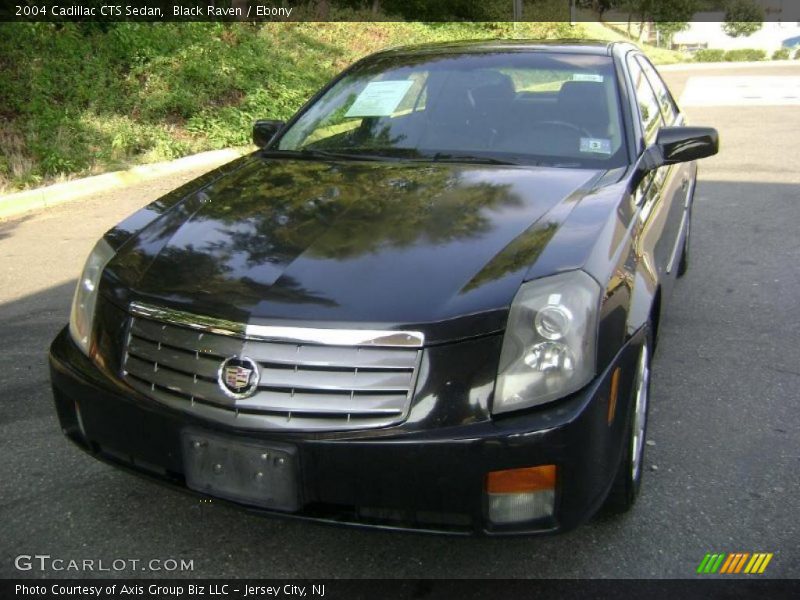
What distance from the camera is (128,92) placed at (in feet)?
36.7

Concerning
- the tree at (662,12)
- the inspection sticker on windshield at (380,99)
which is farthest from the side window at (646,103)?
the tree at (662,12)

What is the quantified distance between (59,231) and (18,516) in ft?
14.9

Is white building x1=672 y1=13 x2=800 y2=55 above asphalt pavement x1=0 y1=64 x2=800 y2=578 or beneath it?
beneath

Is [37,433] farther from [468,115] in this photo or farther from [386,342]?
[468,115]

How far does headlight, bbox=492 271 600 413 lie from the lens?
2307 millimetres

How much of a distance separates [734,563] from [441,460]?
1110 millimetres

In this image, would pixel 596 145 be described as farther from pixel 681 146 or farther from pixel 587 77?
pixel 587 77

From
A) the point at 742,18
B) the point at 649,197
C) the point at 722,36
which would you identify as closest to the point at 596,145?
the point at 649,197

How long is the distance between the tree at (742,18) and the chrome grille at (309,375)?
6694cm

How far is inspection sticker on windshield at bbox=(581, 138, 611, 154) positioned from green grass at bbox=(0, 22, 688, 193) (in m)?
6.16

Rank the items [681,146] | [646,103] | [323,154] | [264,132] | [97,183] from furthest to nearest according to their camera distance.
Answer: [97,183], [264,132], [646,103], [323,154], [681,146]

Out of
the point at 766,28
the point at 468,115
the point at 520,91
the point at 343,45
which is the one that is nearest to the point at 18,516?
the point at 468,115

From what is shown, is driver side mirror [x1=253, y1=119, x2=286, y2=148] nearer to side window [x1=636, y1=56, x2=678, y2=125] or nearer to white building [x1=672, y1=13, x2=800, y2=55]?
side window [x1=636, y1=56, x2=678, y2=125]

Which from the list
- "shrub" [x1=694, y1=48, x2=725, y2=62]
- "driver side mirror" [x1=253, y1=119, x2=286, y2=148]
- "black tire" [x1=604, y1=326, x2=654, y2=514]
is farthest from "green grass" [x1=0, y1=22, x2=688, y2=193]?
"shrub" [x1=694, y1=48, x2=725, y2=62]
